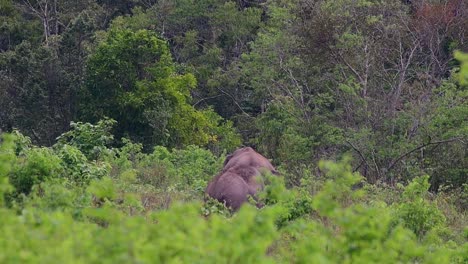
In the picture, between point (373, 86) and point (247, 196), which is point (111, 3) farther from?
point (247, 196)

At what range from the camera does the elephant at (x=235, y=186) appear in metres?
11.5

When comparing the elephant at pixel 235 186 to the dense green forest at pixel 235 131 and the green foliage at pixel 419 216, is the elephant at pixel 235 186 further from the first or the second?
the green foliage at pixel 419 216

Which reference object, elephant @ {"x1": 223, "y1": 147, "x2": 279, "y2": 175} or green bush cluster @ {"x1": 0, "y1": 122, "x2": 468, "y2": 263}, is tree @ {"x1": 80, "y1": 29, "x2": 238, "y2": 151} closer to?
elephant @ {"x1": 223, "y1": 147, "x2": 279, "y2": 175}

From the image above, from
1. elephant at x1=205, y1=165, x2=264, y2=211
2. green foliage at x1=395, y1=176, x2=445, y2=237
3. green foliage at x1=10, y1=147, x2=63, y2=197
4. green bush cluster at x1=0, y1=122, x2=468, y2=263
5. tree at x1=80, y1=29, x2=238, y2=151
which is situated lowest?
tree at x1=80, y1=29, x2=238, y2=151

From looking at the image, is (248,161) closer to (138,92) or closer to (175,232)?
(175,232)

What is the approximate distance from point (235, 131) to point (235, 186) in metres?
14.2

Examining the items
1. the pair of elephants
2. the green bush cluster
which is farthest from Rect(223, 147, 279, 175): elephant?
the green bush cluster

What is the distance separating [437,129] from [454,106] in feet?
1.67

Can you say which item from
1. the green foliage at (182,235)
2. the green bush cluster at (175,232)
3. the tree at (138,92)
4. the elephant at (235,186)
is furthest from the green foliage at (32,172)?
the tree at (138,92)

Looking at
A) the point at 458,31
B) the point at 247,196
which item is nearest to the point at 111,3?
the point at 458,31

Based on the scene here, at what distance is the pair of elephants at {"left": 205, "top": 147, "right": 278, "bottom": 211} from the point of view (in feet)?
37.7

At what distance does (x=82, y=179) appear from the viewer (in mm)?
10375

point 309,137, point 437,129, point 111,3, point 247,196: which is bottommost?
point 111,3

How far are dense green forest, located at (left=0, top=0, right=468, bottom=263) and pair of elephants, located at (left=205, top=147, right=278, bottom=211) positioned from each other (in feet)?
1.05
